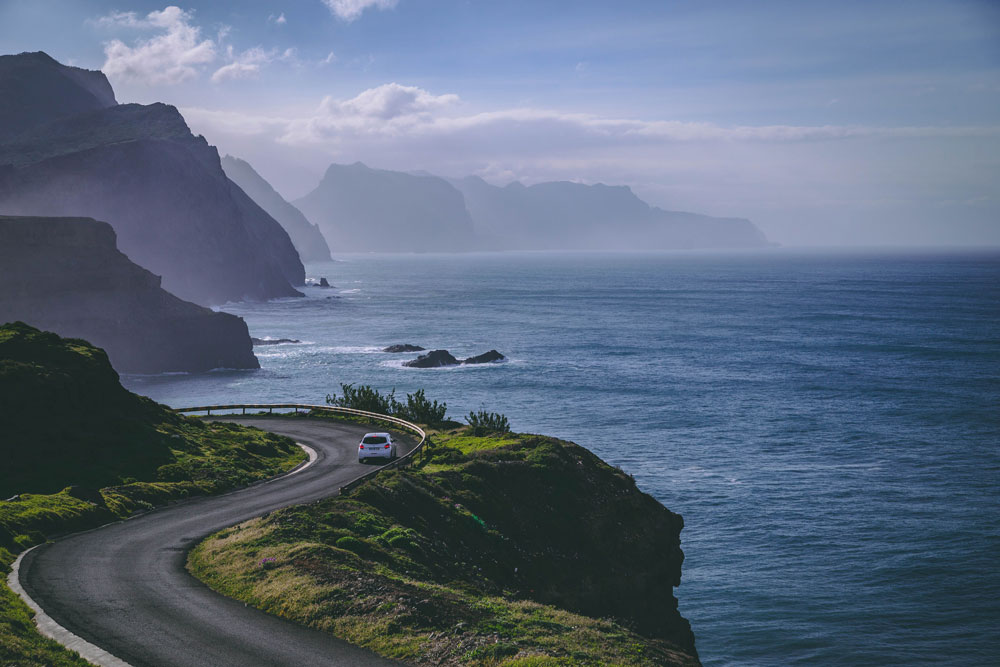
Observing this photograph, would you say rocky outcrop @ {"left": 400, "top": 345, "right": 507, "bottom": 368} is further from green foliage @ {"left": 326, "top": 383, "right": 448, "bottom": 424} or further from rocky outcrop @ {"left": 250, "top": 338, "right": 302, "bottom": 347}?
green foliage @ {"left": 326, "top": 383, "right": 448, "bottom": 424}

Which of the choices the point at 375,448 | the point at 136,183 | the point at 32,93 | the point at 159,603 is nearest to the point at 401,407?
the point at 375,448

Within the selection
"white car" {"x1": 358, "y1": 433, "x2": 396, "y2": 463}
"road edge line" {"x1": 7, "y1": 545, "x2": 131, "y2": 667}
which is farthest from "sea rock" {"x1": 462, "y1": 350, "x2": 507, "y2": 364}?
"road edge line" {"x1": 7, "y1": 545, "x2": 131, "y2": 667}

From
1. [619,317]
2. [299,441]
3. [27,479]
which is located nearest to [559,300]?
[619,317]

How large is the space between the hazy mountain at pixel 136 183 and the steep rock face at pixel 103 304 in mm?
48863

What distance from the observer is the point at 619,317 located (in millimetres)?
157500

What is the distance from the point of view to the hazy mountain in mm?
144500

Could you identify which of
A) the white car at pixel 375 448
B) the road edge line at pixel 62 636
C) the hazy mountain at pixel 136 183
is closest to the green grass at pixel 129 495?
the road edge line at pixel 62 636

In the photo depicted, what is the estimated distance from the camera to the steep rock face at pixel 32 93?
593 ft

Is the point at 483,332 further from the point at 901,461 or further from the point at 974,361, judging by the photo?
the point at 901,461

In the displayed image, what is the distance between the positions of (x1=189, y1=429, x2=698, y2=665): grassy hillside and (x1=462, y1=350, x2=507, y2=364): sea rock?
208 feet

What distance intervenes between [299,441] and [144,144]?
144514 mm

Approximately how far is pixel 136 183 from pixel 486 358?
102231 millimetres

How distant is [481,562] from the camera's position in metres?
24.9

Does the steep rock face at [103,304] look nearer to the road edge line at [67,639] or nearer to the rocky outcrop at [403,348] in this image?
the rocky outcrop at [403,348]
